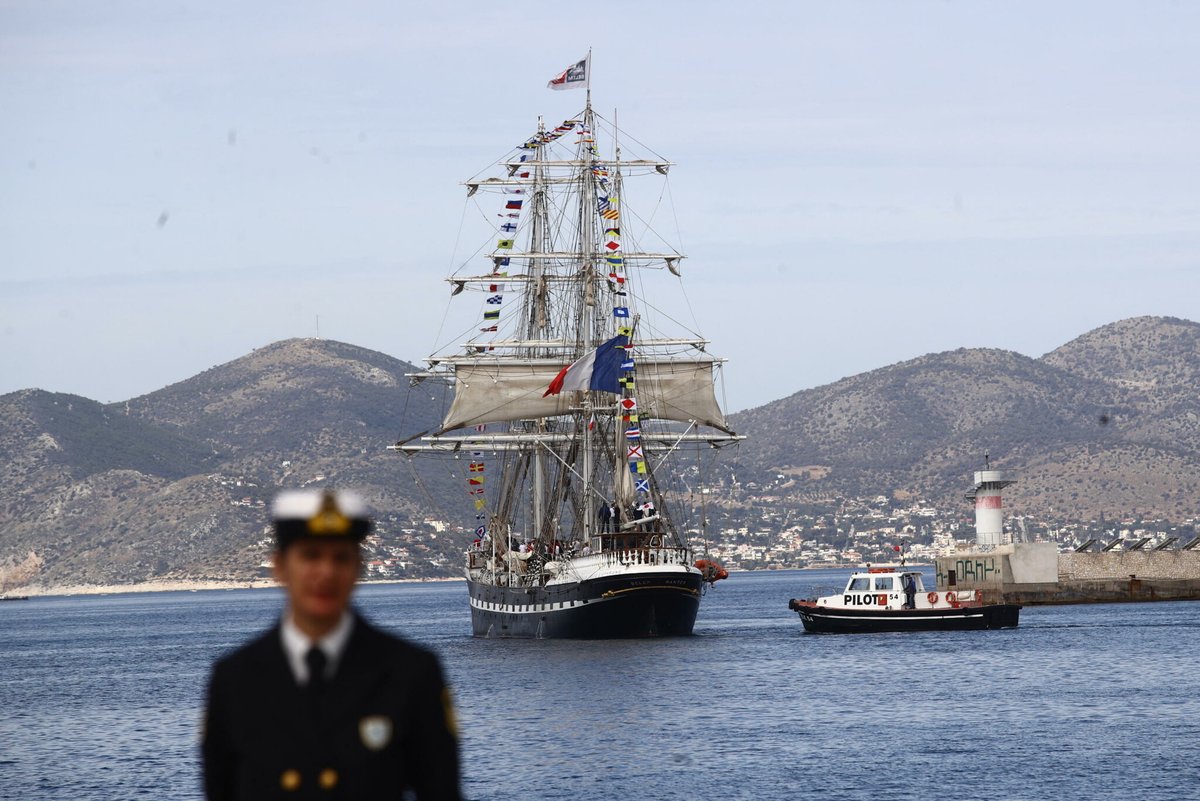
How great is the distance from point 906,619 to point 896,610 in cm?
79

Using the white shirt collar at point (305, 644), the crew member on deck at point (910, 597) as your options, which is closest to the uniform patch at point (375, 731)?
the white shirt collar at point (305, 644)

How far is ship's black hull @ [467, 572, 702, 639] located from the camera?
2936 inches

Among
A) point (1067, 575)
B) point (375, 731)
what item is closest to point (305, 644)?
point (375, 731)

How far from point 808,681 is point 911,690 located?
211 inches

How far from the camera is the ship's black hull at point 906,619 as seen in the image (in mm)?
79500

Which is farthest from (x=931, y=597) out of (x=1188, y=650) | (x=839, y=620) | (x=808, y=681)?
(x=808, y=681)

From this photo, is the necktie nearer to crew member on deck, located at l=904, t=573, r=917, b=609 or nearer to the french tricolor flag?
the french tricolor flag

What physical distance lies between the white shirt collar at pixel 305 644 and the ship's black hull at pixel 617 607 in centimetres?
6920

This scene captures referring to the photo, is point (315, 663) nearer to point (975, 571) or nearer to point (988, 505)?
point (988, 505)

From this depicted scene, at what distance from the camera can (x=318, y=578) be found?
5098 mm

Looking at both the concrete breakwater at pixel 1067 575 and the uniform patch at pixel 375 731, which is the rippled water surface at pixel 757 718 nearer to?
the concrete breakwater at pixel 1067 575

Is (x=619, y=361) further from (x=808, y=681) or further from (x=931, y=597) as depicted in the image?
(x=808, y=681)

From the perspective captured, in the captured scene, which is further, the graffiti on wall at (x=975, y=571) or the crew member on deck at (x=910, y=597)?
the graffiti on wall at (x=975, y=571)

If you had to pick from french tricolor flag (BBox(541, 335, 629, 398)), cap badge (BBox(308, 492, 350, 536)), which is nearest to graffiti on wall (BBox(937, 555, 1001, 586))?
french tricolor flag (BBox(541, 335, 629, 398))
